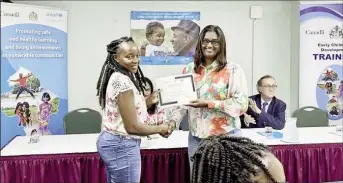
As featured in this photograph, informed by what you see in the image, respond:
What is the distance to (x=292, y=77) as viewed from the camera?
17.6 ft

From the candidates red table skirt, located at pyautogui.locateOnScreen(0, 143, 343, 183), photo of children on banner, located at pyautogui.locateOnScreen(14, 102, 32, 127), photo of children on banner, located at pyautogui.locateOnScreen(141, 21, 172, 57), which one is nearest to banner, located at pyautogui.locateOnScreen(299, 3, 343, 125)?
photo of children on banner, located at pyautogui.locateOnScreen(141, 21, 172, 57)

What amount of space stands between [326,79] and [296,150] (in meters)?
2.34

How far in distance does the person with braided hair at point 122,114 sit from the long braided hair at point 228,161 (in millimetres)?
955

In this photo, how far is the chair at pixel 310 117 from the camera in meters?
4.12

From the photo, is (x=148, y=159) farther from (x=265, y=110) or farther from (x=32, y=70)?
(x=32, y=70)

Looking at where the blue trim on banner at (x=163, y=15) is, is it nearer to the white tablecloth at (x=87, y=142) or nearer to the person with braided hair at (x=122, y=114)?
the white tablecloth at (x=87, y=142)

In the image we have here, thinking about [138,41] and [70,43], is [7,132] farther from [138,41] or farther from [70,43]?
[138,41]

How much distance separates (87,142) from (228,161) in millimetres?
2262

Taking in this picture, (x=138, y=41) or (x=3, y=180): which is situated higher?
(x=138, y=41)

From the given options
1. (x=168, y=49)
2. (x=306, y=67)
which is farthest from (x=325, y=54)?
(x=168, y=49)

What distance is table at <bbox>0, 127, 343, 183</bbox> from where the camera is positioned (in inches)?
108

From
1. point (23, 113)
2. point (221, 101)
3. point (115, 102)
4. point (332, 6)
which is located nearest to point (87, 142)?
point (115, 102)

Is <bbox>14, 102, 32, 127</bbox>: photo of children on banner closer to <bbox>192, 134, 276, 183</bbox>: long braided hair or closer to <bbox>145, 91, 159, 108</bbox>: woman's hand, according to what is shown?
<bbox>145, 91, 159, 108</bbox>: woman's hand

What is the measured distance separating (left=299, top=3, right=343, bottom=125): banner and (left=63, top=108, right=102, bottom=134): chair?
2.67 metres
